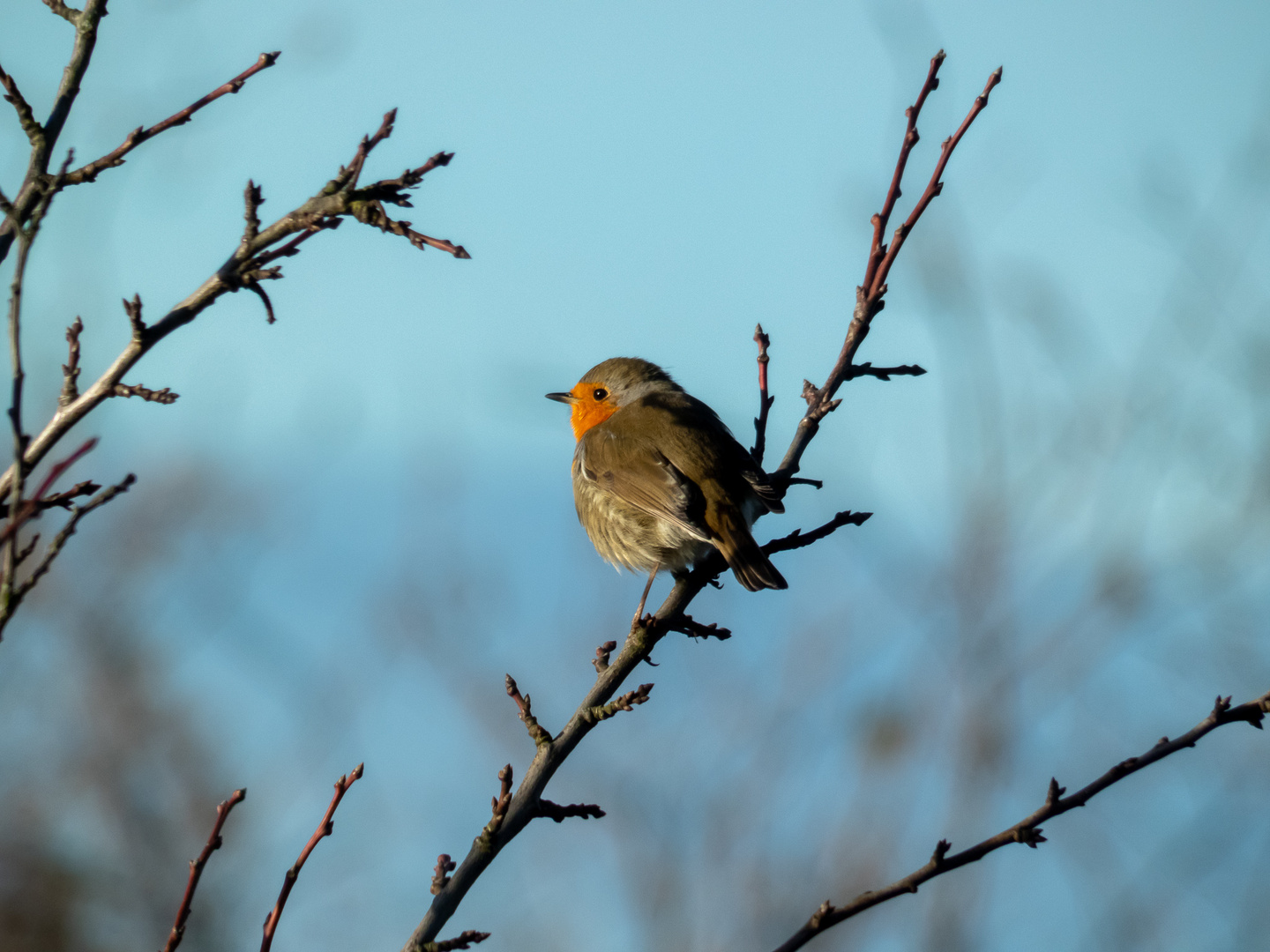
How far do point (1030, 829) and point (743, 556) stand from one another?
2.27 metres

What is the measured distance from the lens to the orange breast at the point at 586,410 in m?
6.93

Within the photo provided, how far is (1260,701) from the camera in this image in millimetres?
2391

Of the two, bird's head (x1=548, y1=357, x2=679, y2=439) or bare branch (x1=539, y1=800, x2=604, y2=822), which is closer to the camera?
bare branch (x1=539, y1=800, x2=604, y2=822)

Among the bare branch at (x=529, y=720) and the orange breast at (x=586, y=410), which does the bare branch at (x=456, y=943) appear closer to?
the bare branch at (x=529, y=720)

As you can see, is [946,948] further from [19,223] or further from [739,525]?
[19,223]

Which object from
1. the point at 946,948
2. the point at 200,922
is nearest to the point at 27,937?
the point at 200,922

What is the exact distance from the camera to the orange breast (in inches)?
273

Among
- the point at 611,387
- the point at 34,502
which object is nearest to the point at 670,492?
the point at 611,387

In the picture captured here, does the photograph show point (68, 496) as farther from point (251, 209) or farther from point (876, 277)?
point (876, 277)

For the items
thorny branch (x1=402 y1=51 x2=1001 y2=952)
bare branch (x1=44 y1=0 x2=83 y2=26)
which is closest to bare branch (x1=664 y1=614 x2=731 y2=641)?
thorny branch (x1=402 y1=51 x2=1001 y2=952)

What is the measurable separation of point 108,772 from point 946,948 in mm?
10091

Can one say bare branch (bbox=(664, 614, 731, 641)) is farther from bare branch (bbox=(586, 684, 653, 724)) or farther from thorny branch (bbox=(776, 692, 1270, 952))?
thorny branch (bbox=(776, 692, 1270, 952))

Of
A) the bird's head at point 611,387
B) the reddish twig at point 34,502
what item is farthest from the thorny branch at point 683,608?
the bird's head at point 611,387

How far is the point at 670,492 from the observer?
16.9 feet
